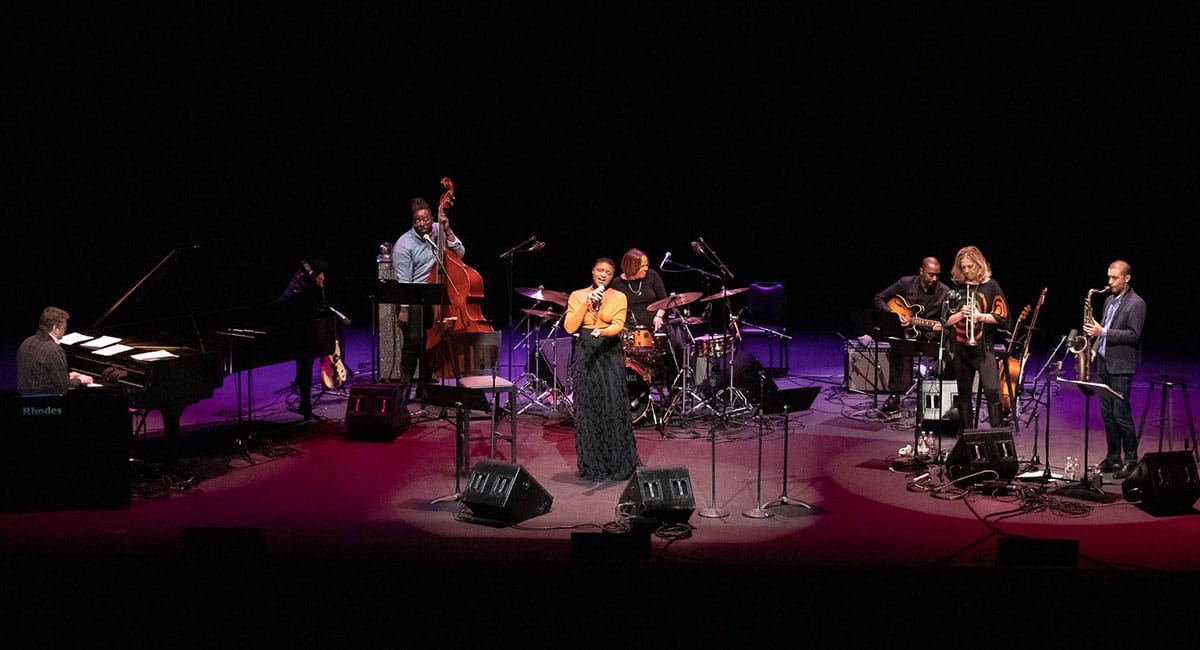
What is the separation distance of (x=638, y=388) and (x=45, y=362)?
5106 millimetres

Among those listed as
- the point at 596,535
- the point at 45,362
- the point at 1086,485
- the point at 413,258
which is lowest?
the point at 1086,485

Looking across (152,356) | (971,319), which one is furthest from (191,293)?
(971,319)

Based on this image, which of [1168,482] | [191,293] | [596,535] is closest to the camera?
[596,535]

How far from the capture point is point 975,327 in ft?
28.6

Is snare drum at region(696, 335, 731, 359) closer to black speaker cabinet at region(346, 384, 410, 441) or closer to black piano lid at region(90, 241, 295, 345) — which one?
black speaker cabinet at region(346, 384, 410, 441)

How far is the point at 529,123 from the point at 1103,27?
7966 mm

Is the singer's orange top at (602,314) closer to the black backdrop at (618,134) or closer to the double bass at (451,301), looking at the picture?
the double bass at (451,301)

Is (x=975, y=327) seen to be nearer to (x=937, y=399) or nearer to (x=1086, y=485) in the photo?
(x=937, y=399)

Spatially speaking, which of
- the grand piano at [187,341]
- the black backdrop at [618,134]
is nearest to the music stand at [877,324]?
the grand piano at [187,341]

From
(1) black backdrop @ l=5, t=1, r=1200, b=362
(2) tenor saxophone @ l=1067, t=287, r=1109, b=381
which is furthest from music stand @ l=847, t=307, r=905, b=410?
(1) black backdrop @ l=5, t=1, r=1200, b=362

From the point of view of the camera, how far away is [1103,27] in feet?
44.1

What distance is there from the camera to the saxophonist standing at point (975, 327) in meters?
8.67

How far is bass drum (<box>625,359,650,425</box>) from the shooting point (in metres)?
9.66

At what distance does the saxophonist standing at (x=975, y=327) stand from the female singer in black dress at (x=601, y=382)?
3.00m
